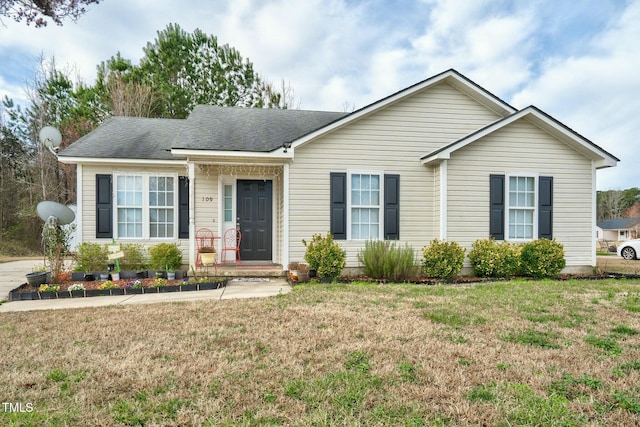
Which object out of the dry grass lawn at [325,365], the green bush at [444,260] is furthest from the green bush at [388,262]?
the dry grass lawn at [325,365]

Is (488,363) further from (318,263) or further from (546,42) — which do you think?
(546,42)

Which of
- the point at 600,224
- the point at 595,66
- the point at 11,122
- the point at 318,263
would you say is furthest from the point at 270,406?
the point at 600,224

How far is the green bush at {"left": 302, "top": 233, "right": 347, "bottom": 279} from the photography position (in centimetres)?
756

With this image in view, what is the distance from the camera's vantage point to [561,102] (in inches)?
685

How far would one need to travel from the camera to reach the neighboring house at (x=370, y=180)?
8289mm

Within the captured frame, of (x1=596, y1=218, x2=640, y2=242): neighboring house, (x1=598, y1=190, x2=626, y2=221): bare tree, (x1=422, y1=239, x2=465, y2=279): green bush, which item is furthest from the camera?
(x1=598, y1=190, x2=626, y2=221): bare tree

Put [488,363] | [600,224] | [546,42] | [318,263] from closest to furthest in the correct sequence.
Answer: [488,363] → [318,263] → [546,42] → [600,224]

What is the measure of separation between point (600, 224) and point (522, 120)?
4302cm

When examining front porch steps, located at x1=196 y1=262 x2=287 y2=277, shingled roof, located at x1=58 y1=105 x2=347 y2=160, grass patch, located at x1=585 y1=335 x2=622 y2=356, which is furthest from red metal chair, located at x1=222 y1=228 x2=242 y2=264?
grass patch, located at x1=585 y1=335 x2=622 y2=356

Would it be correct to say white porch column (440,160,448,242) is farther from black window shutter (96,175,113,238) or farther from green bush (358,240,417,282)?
black window shutter (96,175,113,238)

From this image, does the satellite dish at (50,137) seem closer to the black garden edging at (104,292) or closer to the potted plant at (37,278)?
the potted plant at (37,278)

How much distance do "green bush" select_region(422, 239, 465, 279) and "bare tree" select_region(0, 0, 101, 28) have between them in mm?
9573

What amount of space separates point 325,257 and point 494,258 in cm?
396

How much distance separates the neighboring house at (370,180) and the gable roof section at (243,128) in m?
0.08
